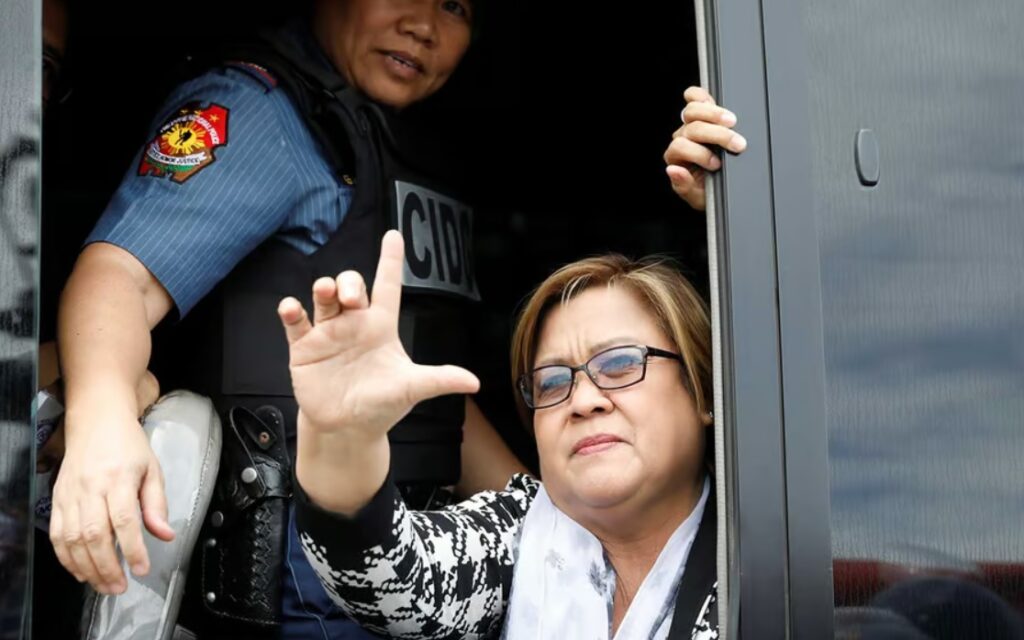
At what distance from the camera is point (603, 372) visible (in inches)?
68.4

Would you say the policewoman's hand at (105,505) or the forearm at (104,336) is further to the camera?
the forearm at (104,336)

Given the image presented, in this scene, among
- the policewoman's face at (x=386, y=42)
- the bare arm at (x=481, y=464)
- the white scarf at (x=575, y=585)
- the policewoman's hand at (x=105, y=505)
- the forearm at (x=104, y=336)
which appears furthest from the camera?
the bare arm at (x=481, y=464)

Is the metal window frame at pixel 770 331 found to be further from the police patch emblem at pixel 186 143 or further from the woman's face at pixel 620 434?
the police patch emblem at pixel 186 143

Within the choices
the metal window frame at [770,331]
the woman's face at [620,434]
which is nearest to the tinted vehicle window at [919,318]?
the metal window frame at [770,331]

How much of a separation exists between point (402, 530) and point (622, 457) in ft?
0.97

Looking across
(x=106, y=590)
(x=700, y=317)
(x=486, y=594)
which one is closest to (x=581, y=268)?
(x=700, y=317)

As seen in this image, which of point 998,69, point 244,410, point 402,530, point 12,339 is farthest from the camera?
point 244,410

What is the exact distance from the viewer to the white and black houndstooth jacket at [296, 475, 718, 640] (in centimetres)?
154

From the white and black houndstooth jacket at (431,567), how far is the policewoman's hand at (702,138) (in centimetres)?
49

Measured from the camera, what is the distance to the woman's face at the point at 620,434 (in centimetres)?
169

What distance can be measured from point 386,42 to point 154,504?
0.94 m

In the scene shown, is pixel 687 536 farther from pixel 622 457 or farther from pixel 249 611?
pixel 249 611

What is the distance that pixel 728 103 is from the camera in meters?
1.37

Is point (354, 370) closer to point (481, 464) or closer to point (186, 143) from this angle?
point (186, 143)
